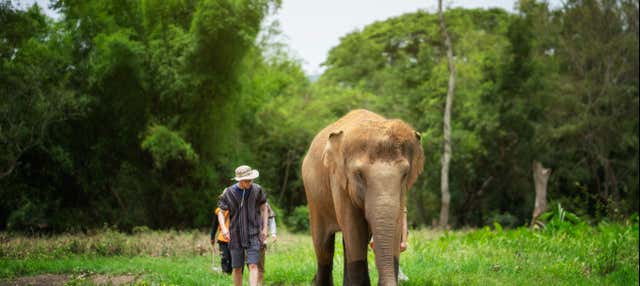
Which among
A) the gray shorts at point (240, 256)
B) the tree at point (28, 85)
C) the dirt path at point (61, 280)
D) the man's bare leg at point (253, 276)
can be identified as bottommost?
the dirt path at point (61, 280)

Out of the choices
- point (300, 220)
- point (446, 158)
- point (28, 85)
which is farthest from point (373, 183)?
point (446, 158)

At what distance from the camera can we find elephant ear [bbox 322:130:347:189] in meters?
6.82

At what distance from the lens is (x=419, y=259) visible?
37.1 feet

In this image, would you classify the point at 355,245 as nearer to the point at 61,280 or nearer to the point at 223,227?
the point at 223,227

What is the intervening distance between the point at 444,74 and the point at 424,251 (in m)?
19.2

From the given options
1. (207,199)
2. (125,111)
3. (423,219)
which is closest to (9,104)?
(125,111)

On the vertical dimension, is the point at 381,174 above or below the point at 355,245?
above

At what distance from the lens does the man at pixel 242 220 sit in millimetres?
7461

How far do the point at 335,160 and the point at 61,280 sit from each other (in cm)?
515

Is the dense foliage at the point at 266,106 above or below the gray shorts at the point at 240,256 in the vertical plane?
above

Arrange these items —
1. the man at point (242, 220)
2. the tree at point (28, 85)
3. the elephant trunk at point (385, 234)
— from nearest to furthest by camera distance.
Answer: the elephant trunk at point (385, 234) → the man at point (242, 220) → the tree at point (28, 85)

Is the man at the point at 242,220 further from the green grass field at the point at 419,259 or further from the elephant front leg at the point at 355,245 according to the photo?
the green grass field at the point at 419,259

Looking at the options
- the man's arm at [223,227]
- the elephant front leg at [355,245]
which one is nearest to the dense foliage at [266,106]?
the elephant front leg at [355,245]

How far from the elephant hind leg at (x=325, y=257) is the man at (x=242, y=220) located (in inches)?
41.6
